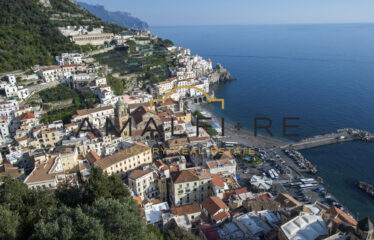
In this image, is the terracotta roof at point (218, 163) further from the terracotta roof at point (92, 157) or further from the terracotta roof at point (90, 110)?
the terracotta roof at point (90, 110)

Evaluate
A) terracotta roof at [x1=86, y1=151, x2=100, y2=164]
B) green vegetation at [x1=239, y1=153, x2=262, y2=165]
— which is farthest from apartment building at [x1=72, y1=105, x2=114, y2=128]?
green vegetation at [x1=239, y1=153, x2=262, y2=165]

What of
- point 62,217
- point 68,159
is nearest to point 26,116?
point 68,159

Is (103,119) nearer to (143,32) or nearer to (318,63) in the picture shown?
(143,32)

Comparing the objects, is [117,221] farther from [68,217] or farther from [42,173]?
[42,173]

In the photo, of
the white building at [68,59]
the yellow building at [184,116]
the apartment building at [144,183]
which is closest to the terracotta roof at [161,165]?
the apartment building at [144,183]

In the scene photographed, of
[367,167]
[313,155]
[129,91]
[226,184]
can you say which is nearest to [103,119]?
[129,91]
